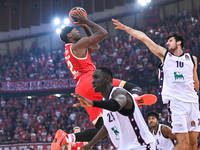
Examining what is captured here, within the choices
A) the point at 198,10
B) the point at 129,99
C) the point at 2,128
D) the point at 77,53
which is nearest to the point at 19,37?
the point at 2,128

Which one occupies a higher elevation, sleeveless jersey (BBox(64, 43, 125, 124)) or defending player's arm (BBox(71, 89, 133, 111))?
sleeveless jersey (BBox(64, 43, 125, 124))

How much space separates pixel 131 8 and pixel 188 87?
20.0 m

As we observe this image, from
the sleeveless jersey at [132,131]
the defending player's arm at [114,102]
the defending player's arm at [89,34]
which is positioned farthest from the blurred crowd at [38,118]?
the defending player's arm at [114,102]

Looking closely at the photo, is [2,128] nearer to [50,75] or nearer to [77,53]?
[50,75]

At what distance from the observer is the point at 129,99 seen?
11.2 ft

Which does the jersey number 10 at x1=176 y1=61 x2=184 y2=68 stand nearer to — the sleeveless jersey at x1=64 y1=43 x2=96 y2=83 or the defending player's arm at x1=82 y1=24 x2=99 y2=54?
the sleeveless jersey at x1=64 y1=43 x2=96 y2=83

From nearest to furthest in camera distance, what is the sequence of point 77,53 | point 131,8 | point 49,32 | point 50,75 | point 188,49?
point 77,53, point 188,49, point 50,75, point 131,8, point 49,32

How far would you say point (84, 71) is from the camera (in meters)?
5.18

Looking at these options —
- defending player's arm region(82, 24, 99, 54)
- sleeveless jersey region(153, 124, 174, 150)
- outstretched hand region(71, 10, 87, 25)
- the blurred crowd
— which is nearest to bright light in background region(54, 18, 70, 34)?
the blurred crowd

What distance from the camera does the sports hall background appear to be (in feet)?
60.4

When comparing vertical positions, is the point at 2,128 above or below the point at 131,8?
below

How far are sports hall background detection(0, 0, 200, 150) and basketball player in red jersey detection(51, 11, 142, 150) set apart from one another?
1041 centimetres

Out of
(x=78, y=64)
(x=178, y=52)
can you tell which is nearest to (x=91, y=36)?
(x=78, y=64)

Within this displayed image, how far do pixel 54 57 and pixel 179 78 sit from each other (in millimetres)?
20279
